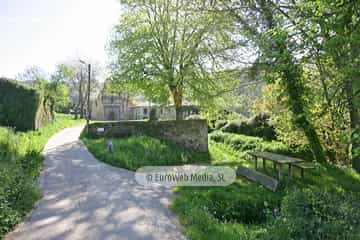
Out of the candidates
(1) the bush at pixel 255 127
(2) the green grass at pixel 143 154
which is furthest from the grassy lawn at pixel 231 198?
(1) the bush at pixel 255 127

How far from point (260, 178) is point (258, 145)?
797 centimetres

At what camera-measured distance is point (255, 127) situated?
17156 millimetres

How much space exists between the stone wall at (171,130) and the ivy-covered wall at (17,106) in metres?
4.66

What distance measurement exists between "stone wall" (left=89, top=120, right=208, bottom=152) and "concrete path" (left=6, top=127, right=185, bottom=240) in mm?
4775

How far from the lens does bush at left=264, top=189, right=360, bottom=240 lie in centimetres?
331

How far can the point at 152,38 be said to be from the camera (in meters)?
14.4

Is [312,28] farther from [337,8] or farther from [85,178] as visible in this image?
[85,178]

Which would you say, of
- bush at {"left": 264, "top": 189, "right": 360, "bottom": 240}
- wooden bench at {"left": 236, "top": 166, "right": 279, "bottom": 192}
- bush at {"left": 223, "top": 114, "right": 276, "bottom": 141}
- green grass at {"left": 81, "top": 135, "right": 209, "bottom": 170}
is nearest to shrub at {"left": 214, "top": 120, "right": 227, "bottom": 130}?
bush at {"left": 223, "top": 114, "right": 276, "bottom": 141}

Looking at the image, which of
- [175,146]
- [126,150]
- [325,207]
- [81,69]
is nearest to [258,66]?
[175,146]

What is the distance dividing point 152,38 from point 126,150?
7621 mm

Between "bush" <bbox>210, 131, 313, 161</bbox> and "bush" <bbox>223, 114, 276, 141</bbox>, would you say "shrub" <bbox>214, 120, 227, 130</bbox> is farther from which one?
"bush" <bbox>210, 131, 313, 161</bbox>

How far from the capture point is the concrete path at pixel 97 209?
12.7 ft

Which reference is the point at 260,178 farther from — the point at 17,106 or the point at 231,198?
the point at 17,106

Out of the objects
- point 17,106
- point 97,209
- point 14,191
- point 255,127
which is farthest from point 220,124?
point 14,191
